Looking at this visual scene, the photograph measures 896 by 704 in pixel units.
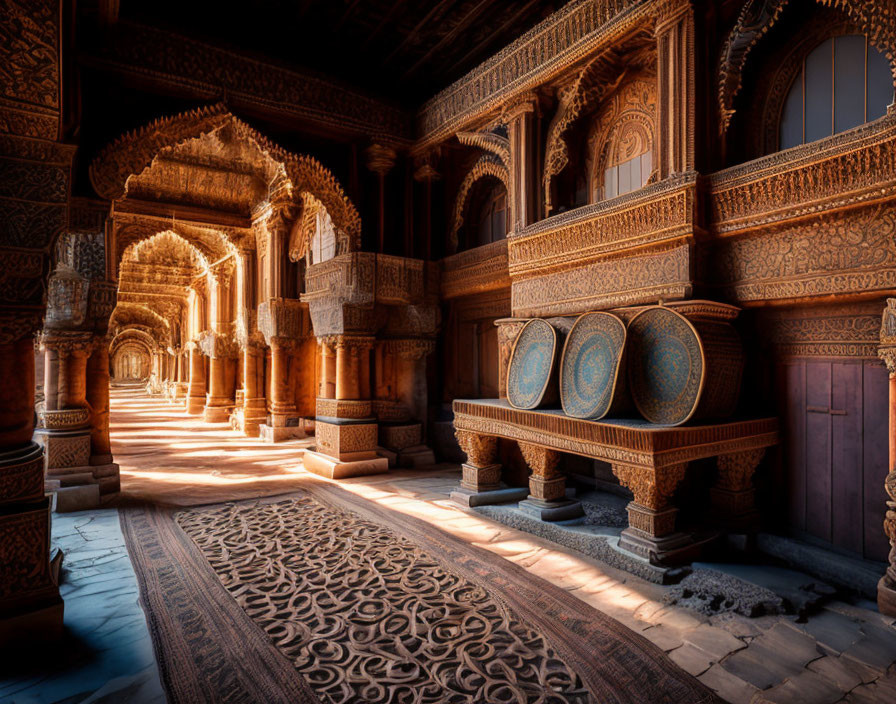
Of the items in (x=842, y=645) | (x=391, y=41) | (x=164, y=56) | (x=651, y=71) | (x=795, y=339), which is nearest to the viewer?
(x=842, y=645)

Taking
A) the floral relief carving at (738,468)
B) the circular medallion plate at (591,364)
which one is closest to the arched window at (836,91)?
the circular medallion plate at (591,364)

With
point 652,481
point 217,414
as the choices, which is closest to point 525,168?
point 652,481

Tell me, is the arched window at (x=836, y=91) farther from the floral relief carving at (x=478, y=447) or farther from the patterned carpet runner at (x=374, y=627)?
the patterned carpet runner at (x=374, y=627)

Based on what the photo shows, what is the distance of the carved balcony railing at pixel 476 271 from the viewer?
6605 millimetres

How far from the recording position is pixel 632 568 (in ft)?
12.2

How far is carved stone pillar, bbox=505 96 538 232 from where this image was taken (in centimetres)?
572

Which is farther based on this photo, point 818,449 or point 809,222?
point 818,449

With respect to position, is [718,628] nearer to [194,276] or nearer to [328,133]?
[328,133]

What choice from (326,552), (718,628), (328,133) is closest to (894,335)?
(718,628)

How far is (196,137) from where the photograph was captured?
637cm

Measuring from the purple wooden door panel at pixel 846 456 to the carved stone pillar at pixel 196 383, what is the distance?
15703 millimetres

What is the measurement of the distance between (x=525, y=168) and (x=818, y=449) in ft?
12.7

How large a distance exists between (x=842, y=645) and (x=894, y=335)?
5.98 ft

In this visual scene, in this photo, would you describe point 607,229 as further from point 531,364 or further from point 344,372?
point 344,372
